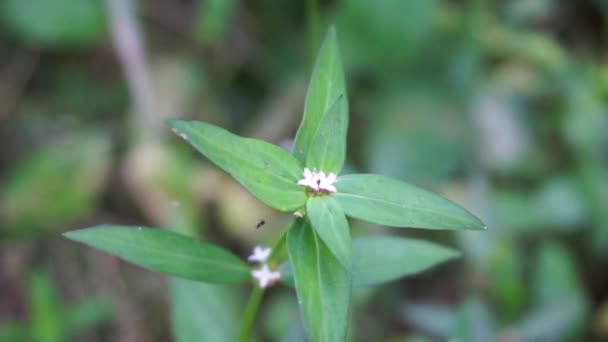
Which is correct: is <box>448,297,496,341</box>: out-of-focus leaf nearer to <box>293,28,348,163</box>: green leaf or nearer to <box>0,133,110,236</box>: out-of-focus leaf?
<box>293,28,348,163</box>: green leaf

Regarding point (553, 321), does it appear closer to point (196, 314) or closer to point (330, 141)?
point (196, 314)

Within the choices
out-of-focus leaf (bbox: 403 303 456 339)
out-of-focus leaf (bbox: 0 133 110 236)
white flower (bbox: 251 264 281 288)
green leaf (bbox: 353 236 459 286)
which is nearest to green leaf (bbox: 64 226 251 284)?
white flower (bbox: 251 264 281 288)

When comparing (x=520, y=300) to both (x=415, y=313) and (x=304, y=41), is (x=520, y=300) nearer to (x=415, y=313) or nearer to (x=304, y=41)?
(x=415, y=313)

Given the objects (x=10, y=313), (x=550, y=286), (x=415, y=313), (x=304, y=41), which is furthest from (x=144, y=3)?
(x=550, y=286)

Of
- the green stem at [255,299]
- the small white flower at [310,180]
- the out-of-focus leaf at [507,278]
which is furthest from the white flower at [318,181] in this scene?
the out-of-focus leaf at [507,278]

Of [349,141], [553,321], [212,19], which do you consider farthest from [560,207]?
[212,19]

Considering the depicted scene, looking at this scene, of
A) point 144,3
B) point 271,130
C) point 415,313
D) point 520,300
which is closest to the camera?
point 415,313
